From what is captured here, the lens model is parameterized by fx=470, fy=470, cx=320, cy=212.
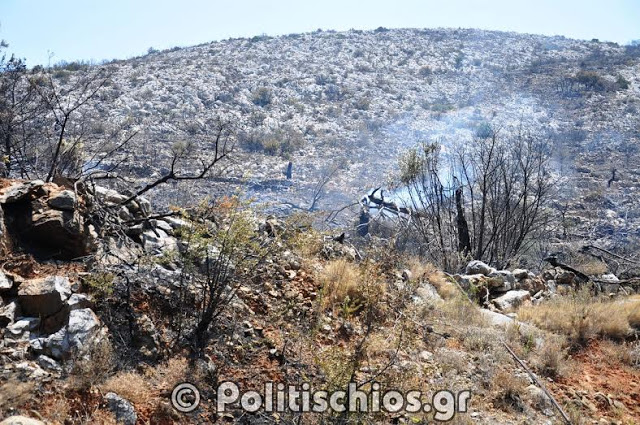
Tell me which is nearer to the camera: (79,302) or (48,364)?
(48,364)

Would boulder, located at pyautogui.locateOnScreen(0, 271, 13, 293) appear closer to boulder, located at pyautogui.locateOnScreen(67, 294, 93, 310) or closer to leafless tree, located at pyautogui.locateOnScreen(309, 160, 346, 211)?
boulder, located at pyautogui.locateOnScreen(67, 294, 93, 310)

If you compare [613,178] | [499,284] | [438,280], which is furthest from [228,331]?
[613,178]


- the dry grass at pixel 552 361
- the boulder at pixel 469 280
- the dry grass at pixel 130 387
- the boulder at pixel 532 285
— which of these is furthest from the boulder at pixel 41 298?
the boulder at pixel 532 285

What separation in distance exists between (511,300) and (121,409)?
16.9ft

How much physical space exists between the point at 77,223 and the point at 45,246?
296 millimetres

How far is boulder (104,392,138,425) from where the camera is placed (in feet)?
8.82

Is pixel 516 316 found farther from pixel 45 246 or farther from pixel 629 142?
pixel 629 142

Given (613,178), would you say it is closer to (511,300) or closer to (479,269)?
(479,269)

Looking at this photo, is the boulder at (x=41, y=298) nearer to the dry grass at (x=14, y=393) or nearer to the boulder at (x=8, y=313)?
the boulder at (x=8, y=313)

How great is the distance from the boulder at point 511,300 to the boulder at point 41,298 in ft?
16.7

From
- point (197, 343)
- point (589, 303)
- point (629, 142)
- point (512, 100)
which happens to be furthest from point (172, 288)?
point (512, 100)

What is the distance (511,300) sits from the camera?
20.7 ft

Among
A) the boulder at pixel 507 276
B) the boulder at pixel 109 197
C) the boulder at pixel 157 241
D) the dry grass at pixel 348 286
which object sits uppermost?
the boulder at pixel 109 197

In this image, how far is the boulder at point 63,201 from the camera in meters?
3.77
